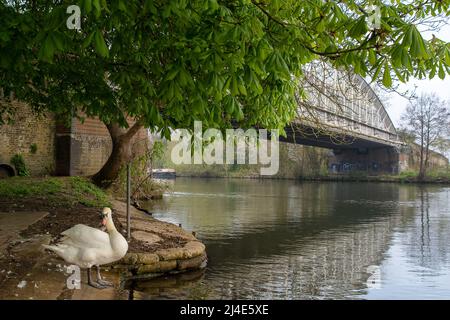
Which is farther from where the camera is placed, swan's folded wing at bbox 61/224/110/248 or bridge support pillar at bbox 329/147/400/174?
bridge support pillar at bbox 329/147/400/174

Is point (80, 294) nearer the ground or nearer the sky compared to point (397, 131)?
nearer the ground

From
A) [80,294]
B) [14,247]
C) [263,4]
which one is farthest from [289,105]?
[14,247]

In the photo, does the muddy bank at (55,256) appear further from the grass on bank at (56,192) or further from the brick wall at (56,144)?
the brick wall at (56,144)

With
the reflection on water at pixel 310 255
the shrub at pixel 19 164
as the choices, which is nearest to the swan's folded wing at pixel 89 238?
the reflection on water at pixel 310 255

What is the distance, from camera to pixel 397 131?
64750 mm

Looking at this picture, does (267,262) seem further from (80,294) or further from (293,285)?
(80,294)

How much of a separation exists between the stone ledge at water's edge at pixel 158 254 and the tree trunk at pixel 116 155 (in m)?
7.87

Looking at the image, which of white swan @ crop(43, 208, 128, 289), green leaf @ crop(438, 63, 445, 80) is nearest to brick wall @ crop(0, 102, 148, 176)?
white swan @ crop(43, 208, 128, 289)

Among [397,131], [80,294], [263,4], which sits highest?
[397,131]

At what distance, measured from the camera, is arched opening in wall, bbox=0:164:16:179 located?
2147 centimetres

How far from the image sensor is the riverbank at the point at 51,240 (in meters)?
5.94

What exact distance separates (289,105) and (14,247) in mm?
4905

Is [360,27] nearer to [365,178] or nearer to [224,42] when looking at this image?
[224,42]

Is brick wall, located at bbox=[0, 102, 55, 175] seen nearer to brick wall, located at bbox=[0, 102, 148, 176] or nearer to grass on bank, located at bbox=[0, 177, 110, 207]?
brick wall, located at bbox=[0, 102, 148, 176]
